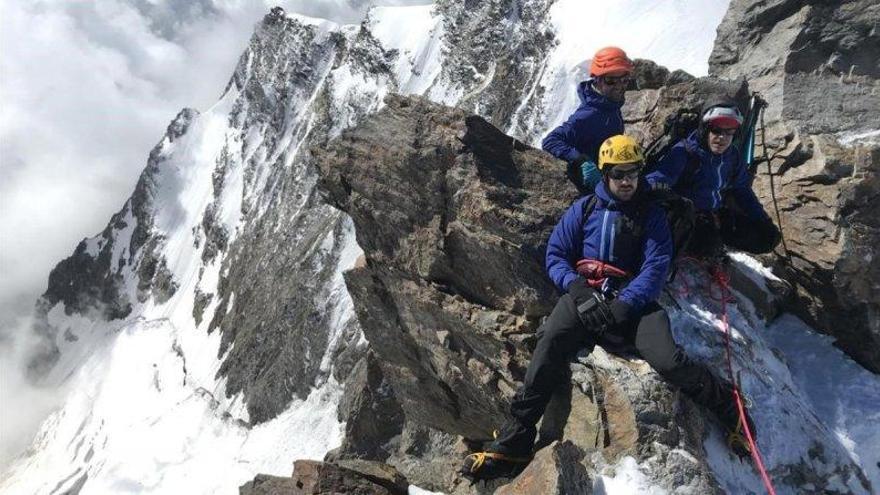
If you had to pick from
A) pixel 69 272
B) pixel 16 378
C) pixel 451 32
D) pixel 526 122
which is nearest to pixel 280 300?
pixel 451 32

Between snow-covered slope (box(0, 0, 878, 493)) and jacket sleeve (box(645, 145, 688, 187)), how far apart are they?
288 centimetres

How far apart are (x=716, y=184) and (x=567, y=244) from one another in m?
2.67

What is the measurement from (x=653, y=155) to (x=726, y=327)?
2.75m

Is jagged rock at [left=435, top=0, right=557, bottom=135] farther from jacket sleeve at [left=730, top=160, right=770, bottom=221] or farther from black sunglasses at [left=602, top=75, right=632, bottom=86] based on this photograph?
black sunglasses at [left=602, top=75, right=632, bottom=86]

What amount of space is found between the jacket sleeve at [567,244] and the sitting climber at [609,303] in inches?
0.7

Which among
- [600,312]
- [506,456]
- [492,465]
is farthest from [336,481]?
[600,312]

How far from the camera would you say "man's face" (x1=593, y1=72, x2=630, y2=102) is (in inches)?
384

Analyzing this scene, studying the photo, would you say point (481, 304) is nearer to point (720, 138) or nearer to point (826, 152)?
point (720, 138)

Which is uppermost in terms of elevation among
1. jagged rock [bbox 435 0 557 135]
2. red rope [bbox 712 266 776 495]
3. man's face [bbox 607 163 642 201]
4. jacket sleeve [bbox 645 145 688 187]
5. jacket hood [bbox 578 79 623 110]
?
jagged rock [bbox 435 0 557 135]

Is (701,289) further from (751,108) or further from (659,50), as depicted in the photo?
(659,50)

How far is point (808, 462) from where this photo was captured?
7883mm

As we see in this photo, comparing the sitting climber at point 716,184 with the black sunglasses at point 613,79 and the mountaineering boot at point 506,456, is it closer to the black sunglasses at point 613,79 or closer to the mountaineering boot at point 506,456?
the black sunglasses at point 613,79

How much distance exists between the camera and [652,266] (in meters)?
7.67

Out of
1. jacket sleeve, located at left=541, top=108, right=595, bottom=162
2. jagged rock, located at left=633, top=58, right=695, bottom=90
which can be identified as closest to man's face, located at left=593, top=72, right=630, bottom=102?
jacket sleeve, located at left=541, top=108, right=595, bottom=162
